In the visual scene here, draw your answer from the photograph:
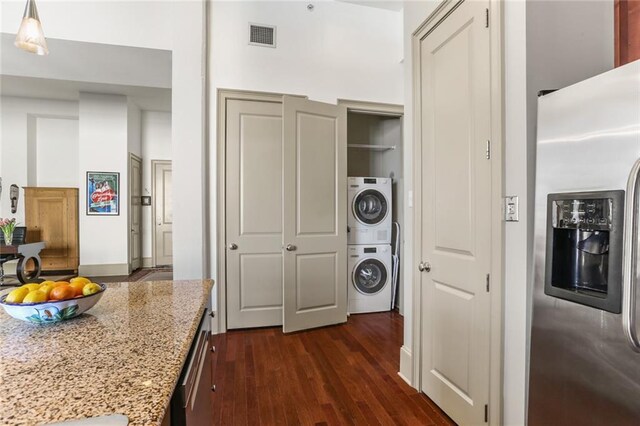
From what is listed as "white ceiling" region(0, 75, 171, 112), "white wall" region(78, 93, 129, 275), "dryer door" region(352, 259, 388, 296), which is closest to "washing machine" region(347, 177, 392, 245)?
"dryer door" region(352, 259, 388, 296)

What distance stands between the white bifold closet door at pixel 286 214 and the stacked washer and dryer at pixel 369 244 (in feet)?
1.11

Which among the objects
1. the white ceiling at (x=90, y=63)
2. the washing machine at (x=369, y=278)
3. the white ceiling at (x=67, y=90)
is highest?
the white ceiling at (x=67, y=90)

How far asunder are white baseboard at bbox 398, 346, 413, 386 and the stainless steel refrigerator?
0.99 meters

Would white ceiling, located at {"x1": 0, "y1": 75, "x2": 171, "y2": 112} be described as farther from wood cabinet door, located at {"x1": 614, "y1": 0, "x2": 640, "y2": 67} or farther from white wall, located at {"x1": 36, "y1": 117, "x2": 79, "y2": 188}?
wood cabinet door, located at {"x1": 614, "y1": 0, "x2": 640, "y2": 67}

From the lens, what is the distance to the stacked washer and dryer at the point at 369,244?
3.77 m

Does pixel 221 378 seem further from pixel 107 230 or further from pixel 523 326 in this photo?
pixel 107 230

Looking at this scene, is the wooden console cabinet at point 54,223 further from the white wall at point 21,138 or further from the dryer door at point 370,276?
the dryer door at point 370,276

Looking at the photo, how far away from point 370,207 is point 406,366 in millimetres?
1950

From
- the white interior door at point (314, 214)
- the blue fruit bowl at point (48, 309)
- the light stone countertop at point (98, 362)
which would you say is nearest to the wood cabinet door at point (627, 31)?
the light stone countertop at point (98, 362)

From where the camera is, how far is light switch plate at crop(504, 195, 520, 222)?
4.68 ft

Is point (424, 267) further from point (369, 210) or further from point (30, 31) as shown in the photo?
point (30, 31)

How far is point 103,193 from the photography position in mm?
5867

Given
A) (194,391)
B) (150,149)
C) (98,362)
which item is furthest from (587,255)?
(150,149)

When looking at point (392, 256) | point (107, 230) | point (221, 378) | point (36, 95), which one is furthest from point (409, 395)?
point (36, 95)
